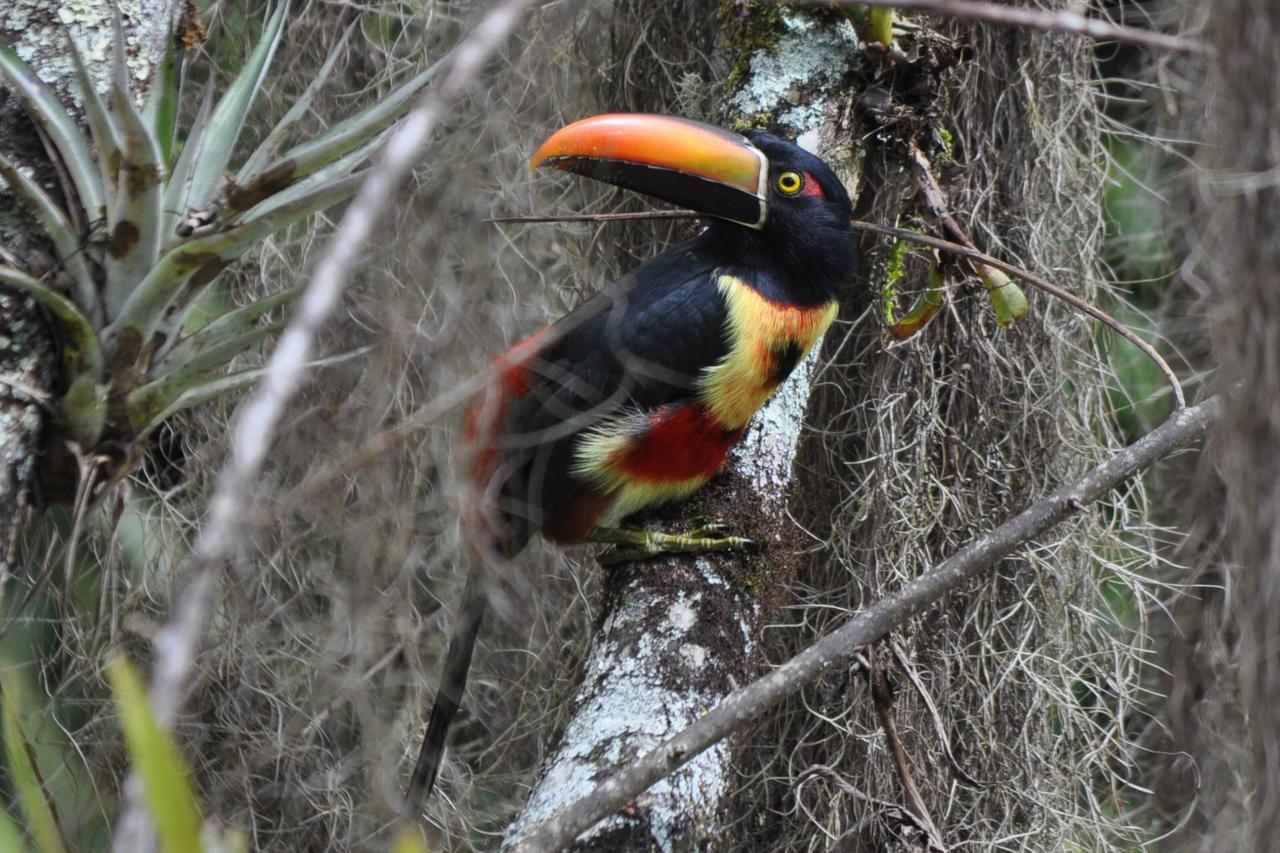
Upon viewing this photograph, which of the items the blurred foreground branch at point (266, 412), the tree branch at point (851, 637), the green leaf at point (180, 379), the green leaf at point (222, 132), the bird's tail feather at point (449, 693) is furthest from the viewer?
the bird's tail feather at point (449, 693)

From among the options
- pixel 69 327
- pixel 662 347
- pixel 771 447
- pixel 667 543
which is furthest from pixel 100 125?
pixel 771 447

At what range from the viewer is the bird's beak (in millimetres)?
2201

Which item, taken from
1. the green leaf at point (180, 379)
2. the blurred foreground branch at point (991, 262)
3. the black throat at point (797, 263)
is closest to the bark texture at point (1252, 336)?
the blurred foreground branch at point (991, 262)

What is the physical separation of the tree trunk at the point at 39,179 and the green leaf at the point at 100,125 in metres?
0.06

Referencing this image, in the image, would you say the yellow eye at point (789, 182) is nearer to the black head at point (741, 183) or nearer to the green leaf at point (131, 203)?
the black head at point (741, 183)

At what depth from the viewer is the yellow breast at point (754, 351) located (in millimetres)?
2277

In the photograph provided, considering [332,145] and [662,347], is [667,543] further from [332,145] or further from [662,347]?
[332,145]

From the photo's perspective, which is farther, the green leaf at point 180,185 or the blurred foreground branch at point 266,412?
the green leaf at point 180,185

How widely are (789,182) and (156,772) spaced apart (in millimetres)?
1861

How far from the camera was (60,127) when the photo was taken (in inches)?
76.4

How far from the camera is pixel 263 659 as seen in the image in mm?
2584

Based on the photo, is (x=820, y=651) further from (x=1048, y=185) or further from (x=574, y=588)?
(x=1048, y=185)

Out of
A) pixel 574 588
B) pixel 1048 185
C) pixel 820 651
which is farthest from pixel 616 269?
pixel 820 651

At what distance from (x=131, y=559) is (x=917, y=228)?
1838 mm
